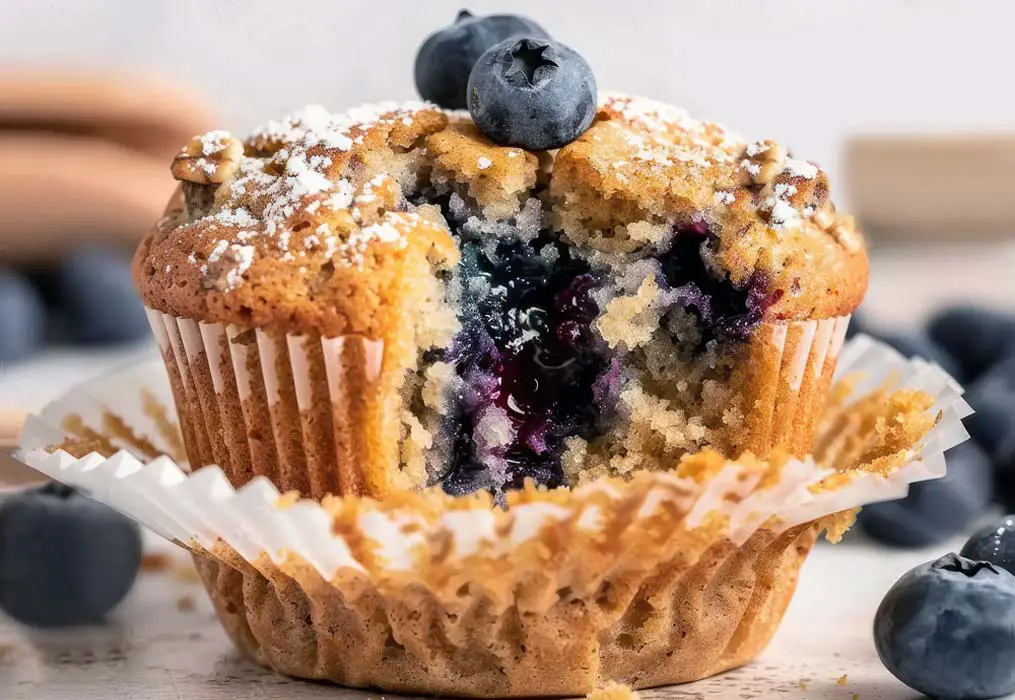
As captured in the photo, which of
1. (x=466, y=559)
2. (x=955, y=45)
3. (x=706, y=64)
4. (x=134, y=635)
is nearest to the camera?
(x=466, y=559)

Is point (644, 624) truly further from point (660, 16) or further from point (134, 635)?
point (660, 16)

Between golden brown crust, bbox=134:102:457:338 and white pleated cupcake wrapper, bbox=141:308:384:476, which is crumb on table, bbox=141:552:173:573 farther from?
golden brown crust, bbox=134:102:457:338

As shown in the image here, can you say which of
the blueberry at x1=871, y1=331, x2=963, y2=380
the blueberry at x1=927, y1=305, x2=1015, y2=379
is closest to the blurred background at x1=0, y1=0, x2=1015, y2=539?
the blueberry at x1=927, y1=305, x2=1015, y2=379

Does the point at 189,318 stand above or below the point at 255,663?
above

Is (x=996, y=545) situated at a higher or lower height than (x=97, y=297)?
lower

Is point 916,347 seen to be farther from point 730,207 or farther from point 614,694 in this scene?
point 614,694

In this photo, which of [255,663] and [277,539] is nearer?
[277,539]

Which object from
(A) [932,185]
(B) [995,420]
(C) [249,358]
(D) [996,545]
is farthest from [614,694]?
(A) [932,185]

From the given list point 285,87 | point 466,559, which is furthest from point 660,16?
point 466,559
